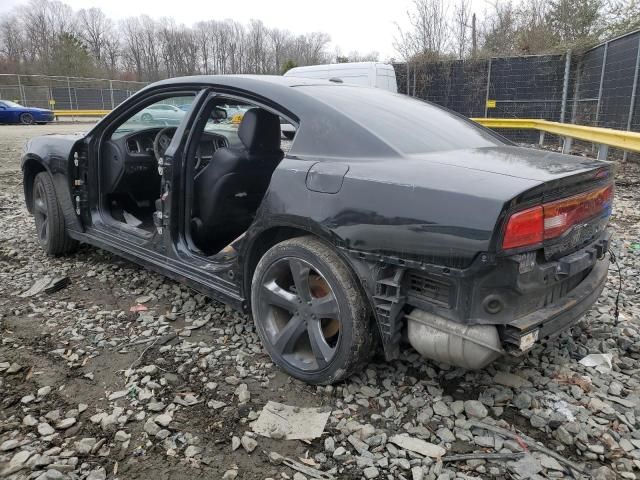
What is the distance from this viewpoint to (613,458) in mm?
Answer: 2043

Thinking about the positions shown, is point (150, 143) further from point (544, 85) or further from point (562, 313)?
point (544, 85)

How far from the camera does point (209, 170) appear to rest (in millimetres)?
3416

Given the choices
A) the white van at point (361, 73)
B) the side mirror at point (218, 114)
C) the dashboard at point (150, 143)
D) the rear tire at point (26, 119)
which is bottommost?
the rear tire at point (26, 119)

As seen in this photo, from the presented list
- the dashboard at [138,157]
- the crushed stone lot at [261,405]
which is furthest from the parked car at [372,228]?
the dashboard at [138,157]

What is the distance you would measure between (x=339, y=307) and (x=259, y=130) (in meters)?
1.37

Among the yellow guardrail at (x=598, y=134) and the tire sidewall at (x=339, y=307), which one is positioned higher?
the yellow guardrail at (x=598, y=134)

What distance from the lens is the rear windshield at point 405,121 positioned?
2.52 m

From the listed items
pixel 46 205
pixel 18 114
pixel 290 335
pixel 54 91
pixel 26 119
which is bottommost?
pixel 290 335

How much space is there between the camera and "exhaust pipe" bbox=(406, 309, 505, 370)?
2037 millimetres

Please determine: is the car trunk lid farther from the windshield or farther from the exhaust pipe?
the windshield

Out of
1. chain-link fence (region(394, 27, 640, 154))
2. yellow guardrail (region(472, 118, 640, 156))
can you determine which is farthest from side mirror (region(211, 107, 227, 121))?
chain-link fence (region(394, 27, 640, 154))

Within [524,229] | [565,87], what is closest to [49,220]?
[524,229]

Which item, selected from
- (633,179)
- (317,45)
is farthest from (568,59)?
(317,45)

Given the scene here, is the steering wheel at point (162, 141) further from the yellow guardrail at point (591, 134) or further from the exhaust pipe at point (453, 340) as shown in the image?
the yellow guardrail at point (591, 134)
